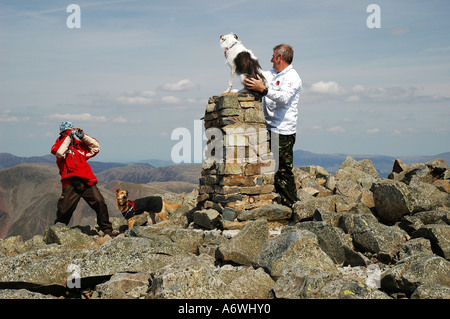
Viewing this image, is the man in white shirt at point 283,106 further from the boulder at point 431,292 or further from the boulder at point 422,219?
the boulder at point 431,292

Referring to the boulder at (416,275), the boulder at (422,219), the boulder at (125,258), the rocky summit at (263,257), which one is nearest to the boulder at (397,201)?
the rocky summit at (263,257)

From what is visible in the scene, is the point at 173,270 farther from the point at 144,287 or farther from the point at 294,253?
the point at 294,253

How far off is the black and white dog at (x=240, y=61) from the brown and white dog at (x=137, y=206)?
146 inches

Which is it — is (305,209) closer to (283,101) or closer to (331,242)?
(331,242)

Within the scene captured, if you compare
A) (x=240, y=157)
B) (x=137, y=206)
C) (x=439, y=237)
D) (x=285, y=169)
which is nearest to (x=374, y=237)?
(x=439, y=237)

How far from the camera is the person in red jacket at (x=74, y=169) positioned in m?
9.23

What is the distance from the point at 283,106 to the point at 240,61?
1.40 metres

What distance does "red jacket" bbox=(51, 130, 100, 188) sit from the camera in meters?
9.20

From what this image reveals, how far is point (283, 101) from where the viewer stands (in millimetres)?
8836

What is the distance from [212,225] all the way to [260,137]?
7.23ft

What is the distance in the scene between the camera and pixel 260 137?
9.06 metres

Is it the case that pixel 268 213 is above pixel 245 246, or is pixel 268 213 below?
above
